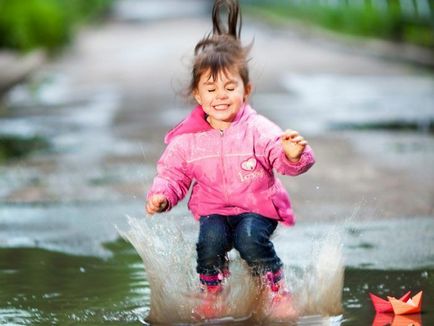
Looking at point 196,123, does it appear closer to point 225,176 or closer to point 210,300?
point 225,176

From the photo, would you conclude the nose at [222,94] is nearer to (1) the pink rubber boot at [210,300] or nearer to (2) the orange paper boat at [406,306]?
(1) the pink rubber boot at [210,300]

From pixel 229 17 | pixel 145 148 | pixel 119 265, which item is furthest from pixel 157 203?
pixel 145 148

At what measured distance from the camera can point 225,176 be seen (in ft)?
15.1

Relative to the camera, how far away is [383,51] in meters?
21.4

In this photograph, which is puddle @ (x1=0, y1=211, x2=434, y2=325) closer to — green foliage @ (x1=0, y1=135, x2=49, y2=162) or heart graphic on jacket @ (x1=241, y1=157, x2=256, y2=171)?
heart graphic on jacket @ (x1=241, y1=157, x2=256, y2=171)

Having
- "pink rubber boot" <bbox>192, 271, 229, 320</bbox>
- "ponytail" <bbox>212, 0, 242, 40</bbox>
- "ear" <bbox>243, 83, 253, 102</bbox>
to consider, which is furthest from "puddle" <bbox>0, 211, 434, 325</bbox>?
"ponytail" <bbox>212, 0, 242, 40</bbox>

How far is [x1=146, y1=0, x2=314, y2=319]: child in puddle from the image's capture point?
455 centimetres

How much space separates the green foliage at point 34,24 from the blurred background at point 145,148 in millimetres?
48

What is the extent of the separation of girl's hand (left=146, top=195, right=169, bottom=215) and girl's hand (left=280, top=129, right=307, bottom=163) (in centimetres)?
54

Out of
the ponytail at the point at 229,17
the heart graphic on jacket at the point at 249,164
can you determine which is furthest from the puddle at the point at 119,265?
the ponytail at the point at 229,17

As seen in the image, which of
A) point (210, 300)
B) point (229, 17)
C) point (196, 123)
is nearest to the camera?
point (210, 300)

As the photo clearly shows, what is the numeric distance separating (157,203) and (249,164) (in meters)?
0.40

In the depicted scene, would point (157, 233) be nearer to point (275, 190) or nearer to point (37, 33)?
point (275, 190)

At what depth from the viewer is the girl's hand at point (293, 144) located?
4297mm
